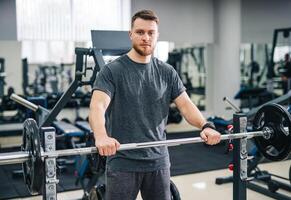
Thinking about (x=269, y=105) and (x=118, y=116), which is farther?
(x=269, y=105)

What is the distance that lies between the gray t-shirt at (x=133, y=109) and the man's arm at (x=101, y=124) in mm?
→ 43

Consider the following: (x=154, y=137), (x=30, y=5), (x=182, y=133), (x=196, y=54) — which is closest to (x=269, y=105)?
(x=154, y=137)

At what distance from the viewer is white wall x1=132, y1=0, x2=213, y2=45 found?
289 inches

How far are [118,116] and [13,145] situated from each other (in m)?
4.81

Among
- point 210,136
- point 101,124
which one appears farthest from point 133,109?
point 210,136

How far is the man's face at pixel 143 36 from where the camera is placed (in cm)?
178

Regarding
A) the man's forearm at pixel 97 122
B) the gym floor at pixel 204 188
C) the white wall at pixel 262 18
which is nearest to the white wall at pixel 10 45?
the gym floor at pixel 204 188

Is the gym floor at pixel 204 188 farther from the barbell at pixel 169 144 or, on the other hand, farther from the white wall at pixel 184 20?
the white wall at pixel 184 20

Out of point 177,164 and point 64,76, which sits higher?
point 64,76

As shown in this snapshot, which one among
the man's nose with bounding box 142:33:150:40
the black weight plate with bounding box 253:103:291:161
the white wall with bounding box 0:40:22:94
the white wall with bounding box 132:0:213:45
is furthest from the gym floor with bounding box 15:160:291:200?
the white wall with bounding box 132:0:213:45

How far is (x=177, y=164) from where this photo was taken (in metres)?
4.92

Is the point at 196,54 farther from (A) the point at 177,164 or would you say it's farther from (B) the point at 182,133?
(A) the point at 177,164

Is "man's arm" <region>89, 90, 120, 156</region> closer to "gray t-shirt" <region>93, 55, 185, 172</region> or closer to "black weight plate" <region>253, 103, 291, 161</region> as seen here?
"gray t-shirt" <region>93, 55, 185, 172</region>

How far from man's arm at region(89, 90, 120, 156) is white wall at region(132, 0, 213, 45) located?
5.65m
